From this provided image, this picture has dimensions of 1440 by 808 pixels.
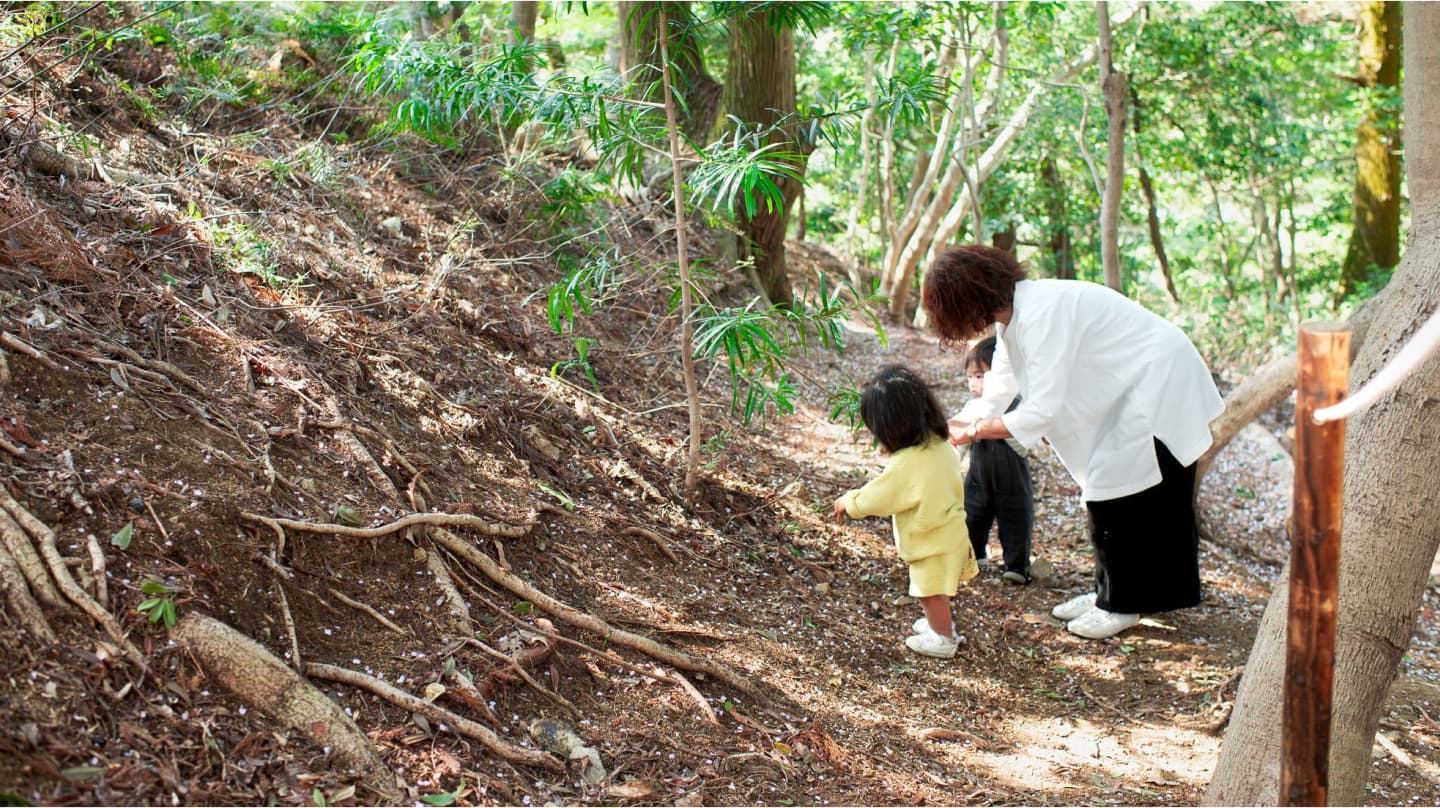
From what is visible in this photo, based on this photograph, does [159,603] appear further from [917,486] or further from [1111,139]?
[1111,139]

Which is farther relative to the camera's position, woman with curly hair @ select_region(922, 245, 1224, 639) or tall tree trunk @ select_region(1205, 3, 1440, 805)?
woman with curly hair @ select_region(922, 245, 1224, 639)

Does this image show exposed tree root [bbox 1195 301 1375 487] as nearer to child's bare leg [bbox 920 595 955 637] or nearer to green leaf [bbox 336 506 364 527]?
child's bare leg [bbox 920 595 955 637]

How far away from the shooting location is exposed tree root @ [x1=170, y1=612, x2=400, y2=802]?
234 cm

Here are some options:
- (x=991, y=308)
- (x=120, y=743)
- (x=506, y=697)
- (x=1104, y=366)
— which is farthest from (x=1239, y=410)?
(x=120, y=743)

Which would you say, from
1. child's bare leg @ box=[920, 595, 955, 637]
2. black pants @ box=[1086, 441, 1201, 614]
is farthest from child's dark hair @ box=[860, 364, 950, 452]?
black pants @ box=[1086, 441, 1201, 614]

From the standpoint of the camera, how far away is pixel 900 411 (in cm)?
375

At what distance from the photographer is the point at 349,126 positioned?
6133mm

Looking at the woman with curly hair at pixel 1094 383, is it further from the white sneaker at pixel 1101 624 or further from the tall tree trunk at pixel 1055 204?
the tall tree trunk at pixel 1055 204

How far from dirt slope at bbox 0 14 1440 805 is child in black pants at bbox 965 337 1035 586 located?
0.21m

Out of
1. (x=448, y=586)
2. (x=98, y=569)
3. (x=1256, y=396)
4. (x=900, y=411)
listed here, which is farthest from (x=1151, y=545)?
(x=98, y=569)

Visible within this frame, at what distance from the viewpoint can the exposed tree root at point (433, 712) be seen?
254cm

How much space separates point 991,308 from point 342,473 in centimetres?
235

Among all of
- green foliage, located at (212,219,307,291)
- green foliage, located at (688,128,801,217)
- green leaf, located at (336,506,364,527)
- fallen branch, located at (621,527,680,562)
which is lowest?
fallen branch, located at (621,527,680,562)

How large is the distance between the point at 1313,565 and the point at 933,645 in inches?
85.9
